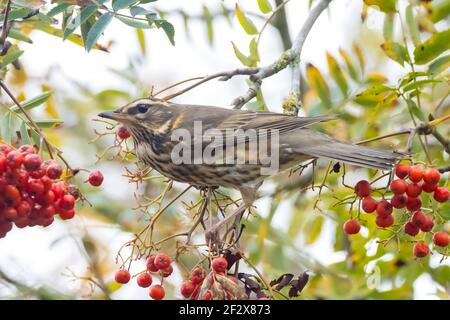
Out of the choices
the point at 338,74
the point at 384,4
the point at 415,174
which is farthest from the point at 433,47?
the point at 338,74

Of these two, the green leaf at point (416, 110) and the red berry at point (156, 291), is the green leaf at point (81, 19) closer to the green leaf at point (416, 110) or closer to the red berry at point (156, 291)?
the red berry at point (156, 291)

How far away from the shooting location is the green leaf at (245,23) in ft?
17.0

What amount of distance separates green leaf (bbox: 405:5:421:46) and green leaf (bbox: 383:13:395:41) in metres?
0.34

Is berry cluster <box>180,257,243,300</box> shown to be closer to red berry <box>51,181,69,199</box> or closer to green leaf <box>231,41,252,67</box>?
red berry <box>51,181,69,199</box>

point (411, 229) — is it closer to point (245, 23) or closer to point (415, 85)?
point (415, 85)

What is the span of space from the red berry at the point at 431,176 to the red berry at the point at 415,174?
25 millimetres

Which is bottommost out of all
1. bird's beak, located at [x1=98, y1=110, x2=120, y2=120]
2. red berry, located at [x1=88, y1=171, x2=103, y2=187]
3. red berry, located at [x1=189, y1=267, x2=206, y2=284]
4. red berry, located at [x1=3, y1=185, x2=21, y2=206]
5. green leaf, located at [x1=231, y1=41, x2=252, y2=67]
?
red berry, located at [x1=189, y1=267, x2=206, y2=284]

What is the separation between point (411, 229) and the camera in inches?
170

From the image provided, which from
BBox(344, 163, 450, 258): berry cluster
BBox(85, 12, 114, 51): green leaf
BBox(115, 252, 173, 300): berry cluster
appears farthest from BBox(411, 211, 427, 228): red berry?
BBox(85, 12, 114, 51): green leaf

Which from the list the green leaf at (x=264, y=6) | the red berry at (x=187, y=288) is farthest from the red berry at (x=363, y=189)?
the green leaf at (x=264, y=6)

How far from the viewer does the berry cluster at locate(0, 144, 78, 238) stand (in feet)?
12.1
